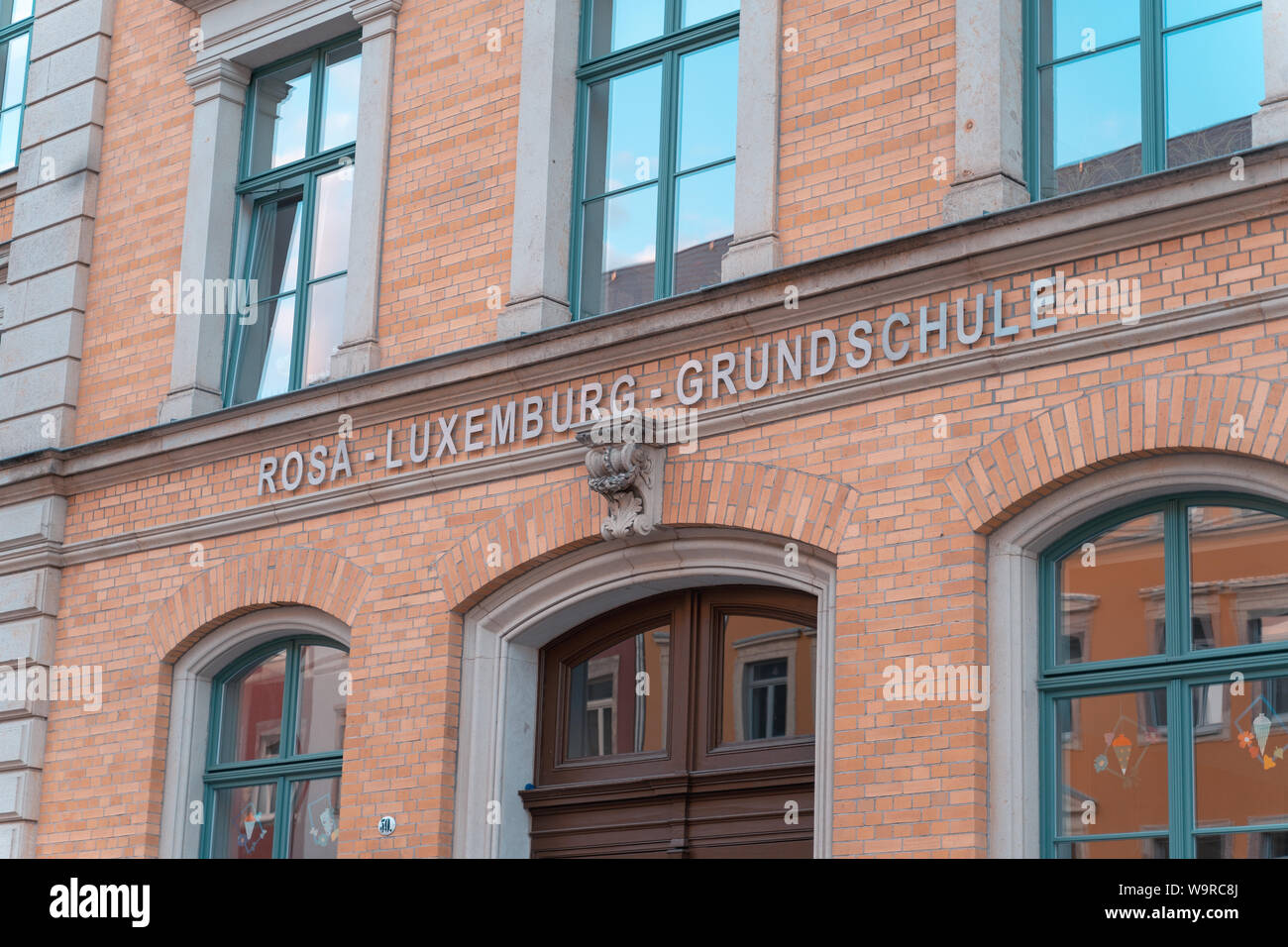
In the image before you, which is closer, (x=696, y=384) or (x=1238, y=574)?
(x=1238, y=574)

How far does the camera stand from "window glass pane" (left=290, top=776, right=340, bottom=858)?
39.1 feet

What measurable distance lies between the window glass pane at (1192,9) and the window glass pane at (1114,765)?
3.33 meters

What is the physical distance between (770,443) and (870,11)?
7.95ft

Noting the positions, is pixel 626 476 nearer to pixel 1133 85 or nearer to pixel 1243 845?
pixel 1133 85

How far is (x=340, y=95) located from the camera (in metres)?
13.6

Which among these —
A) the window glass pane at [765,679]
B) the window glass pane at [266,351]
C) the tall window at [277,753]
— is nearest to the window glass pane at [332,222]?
the window glass pane at [266,351]

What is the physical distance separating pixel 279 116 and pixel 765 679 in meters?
6.04

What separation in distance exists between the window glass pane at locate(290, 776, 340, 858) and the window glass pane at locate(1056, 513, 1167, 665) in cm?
482

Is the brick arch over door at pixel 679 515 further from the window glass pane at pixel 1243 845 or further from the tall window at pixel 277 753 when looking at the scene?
the window glass pane at pixel 1243 845

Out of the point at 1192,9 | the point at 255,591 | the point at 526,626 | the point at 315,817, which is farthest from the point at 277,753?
the point at 1192,9

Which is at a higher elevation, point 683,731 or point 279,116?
point 279,116

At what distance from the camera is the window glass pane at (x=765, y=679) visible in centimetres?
1043

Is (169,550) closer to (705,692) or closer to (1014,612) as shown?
(705,692)

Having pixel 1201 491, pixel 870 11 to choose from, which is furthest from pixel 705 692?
pixel 870 11
